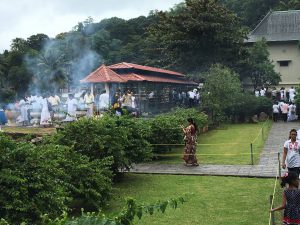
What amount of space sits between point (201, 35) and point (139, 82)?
909cm

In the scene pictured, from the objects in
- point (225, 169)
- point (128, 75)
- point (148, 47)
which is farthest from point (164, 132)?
point (148, 47)

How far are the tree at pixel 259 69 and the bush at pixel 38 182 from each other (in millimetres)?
29980

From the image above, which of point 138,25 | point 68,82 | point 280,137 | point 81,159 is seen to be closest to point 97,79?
point 280,137

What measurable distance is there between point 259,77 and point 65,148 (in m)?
32.4

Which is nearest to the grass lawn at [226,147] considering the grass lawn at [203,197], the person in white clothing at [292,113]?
the grass lawn at [203,197]

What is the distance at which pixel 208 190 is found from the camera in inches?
452

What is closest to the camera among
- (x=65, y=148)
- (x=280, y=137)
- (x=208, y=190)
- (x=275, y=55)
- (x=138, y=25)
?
(x=65, y=148)

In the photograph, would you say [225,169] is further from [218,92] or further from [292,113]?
[292,113]

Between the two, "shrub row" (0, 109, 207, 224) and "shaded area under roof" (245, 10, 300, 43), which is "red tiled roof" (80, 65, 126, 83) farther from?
"shaded area under roof" (245, 10, 300, 43)

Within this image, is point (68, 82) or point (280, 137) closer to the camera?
point (280, 137)

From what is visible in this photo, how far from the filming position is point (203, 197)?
35.2ft

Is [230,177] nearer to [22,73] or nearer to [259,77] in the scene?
[259,77]

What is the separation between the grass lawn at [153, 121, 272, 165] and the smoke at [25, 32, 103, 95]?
25.1m

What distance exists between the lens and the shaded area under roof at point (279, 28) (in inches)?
1741
